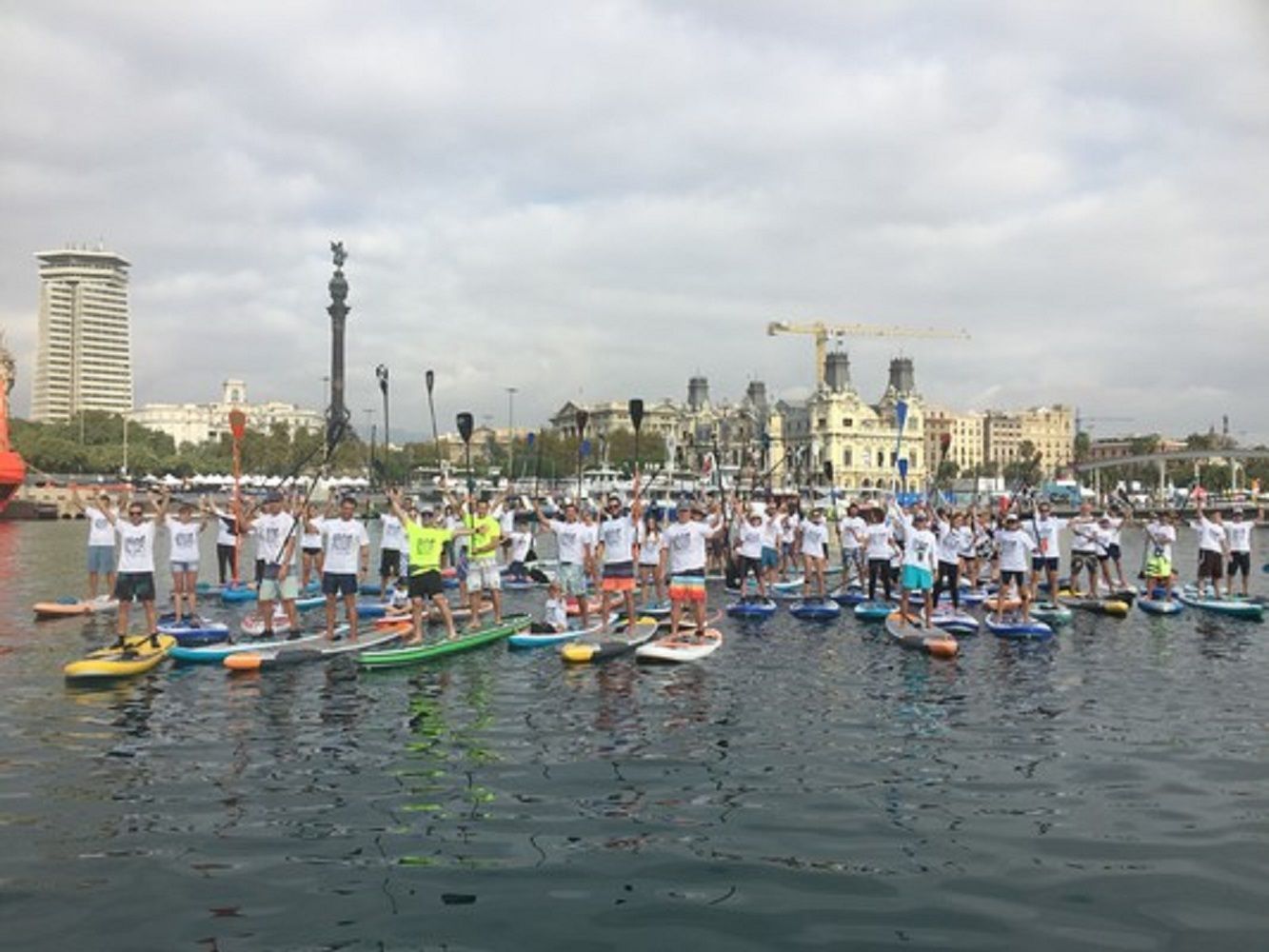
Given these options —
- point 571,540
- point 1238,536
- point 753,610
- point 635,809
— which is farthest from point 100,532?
point 1238,536

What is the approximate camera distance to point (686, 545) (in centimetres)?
1791

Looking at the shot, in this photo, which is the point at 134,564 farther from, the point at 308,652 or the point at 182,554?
the point at 182,554

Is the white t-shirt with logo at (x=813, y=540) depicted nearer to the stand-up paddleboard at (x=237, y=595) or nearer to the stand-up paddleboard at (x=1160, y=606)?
the stand-up paddleboard at (x=1160, y=606)

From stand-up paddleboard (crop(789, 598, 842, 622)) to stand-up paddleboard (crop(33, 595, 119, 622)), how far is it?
14280 mm

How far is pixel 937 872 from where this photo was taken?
819 cm

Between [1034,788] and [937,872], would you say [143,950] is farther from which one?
[1034,788]

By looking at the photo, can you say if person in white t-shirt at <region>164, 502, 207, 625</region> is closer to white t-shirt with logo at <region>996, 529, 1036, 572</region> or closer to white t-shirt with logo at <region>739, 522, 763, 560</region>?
white t-shirt with logo at <region>739, 522, 763, 560</region>

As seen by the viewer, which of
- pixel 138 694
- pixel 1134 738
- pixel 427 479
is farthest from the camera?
pixel 427 479

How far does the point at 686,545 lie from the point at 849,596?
8988mm

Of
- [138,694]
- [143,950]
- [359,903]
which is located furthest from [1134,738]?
[138,694]

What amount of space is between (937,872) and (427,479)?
138750 mm

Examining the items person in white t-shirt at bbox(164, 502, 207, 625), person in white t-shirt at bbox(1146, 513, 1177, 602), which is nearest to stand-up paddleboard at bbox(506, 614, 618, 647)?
person in white t-shirt at bbox(164, 502, 207, 625)

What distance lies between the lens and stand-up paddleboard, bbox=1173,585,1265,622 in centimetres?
2322

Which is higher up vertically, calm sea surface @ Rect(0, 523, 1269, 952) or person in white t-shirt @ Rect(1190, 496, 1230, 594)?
person in white t-shirt @ Rect(1190, 496, 1230, 594)
